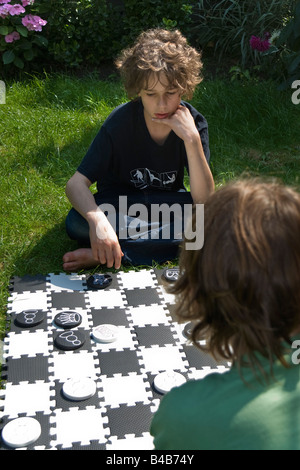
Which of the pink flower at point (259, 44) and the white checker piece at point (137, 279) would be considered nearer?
the white checker piece at point (137, 279)

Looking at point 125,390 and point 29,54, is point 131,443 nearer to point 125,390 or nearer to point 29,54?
point 125,390

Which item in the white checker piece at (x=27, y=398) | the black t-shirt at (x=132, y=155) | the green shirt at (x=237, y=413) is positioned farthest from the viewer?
the black t-shirt at (x=132, y=155)

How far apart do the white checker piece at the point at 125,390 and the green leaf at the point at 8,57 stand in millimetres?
2899

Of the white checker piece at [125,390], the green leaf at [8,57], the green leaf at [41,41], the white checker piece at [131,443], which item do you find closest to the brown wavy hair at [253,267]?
the white checker piece at [131,443]

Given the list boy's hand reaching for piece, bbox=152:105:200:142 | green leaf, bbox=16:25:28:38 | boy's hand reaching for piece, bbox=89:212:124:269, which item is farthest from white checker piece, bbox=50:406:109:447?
green leaf, bbox=16:25:28:38

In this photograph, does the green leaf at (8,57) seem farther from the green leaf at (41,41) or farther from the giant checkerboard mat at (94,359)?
the giant checkerboard mat at (94,359)

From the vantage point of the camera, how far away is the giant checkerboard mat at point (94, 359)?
1.76 metres

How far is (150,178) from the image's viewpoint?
2.71 meters

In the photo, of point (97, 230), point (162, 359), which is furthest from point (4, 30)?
point (162, 359)

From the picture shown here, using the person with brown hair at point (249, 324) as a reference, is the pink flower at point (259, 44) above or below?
below

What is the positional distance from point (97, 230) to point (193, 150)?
525mm

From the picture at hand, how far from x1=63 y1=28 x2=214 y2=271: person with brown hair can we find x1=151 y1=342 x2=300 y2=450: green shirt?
1.31 metres
